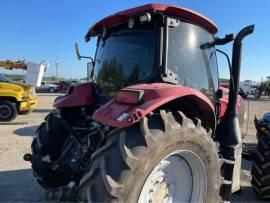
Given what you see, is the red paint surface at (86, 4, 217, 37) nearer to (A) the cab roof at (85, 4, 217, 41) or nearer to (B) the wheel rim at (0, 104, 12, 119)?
(A) the cab roof at (85, 4, 217, 41)

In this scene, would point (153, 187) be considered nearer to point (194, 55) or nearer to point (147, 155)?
point (147, 155)

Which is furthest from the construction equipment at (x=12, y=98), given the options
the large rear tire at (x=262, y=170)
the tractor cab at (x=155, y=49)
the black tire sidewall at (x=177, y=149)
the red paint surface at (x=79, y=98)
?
the black tire sidewall at (x=177, y=149)

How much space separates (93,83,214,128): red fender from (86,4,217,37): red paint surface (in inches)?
29.3

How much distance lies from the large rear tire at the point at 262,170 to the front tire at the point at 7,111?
1008 centimetres

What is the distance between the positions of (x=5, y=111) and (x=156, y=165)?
10946mm

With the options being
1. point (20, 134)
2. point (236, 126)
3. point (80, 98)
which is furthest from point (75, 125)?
point (20, 134)

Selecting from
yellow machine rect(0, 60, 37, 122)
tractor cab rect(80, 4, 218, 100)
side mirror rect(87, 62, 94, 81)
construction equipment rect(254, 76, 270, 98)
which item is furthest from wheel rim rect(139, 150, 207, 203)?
construction equipment rect(254, 76, 270, 98)

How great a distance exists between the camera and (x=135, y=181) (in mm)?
2664

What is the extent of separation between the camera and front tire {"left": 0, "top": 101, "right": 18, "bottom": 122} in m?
12.7

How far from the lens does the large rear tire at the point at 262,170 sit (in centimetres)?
443

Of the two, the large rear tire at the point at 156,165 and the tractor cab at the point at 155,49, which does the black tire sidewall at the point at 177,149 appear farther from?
the tractor cab at the point at 155,49

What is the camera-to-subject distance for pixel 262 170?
14.6 feet

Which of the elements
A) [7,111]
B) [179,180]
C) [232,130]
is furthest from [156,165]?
[7,111]

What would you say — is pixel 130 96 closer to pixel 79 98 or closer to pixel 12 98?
pixel 79 98
